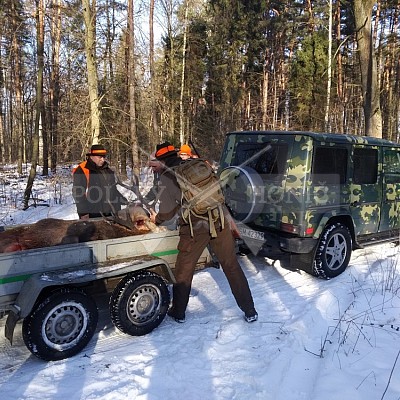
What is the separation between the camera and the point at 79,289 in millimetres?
3453

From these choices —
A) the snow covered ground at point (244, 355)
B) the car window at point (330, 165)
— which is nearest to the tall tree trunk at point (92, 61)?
the snow covered ground at point (244, 355)

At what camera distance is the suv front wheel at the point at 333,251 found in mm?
5219

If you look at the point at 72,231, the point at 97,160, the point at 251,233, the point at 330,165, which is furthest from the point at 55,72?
the point at 330,165

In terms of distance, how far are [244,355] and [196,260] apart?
3.64 ft

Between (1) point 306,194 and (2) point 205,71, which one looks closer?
(1) point 306,194

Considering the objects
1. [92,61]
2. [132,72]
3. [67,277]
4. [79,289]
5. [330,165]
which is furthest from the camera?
[132,72]

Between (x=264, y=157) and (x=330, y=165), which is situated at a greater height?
(x=264, y=157)

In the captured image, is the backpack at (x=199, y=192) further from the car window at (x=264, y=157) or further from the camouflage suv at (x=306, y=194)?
the car window at (x=264, y=157)

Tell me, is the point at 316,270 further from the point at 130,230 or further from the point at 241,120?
the point at 241,120

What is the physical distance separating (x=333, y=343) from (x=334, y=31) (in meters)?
27.0

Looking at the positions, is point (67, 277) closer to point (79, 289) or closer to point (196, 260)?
point (79, 289)

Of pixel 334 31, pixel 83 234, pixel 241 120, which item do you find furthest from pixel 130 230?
pixel 334 31

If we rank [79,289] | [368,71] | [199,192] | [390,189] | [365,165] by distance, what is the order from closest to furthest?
[79,289] → [199,192] → [365,165] → [390,189] → [368,71]

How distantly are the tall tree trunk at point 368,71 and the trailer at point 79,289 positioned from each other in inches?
311
